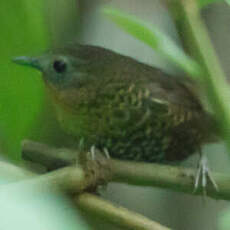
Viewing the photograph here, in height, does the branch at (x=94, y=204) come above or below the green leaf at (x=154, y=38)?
below

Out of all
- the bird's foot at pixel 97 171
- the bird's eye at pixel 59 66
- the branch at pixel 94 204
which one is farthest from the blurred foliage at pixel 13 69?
the bird's eye at pixel 59 66

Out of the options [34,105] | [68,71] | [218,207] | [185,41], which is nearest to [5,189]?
[34,105]

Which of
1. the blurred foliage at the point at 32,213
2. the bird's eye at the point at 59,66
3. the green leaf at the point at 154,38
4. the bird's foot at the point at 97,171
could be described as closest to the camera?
the blurred foliage at the point at 32,213

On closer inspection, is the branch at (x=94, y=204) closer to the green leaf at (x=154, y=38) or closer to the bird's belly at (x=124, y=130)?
the green leaf at (x=154, y=38)

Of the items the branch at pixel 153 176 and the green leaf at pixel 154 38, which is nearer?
the green leaf at pixel 154 38

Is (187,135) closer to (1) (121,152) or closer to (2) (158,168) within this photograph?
(1) (121,152)

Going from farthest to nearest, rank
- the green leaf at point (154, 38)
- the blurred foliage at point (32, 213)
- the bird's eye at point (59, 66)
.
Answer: the bird's eye at point (59, 66) → the green leaf at point (154, 38) → the blurred foliage at point (32, 213)

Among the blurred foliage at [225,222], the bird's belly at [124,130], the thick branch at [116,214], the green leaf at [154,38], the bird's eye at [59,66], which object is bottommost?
the thick branch at [116,214]

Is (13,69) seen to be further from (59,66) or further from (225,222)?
(59,66)
